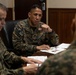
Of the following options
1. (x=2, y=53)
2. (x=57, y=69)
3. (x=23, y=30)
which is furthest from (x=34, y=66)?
(x=23, y=30)

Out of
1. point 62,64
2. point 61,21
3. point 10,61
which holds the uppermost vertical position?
point 62,64

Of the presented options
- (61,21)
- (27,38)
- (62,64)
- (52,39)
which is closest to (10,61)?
(27,38)

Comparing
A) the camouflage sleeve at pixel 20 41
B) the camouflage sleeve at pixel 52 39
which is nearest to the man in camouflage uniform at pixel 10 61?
the camouflage sleeve at pixel 20 41

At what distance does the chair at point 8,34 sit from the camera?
288 cm

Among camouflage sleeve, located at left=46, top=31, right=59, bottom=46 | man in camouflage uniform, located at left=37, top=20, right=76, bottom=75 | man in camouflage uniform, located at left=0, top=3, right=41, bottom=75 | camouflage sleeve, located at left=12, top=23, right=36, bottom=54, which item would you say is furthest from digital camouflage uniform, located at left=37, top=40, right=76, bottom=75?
camouflage sleeve, located at left=46, top=31, right=59, bottom=46

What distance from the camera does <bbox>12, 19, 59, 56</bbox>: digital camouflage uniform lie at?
2823 mm

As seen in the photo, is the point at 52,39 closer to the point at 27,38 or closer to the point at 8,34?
the point at 27,38

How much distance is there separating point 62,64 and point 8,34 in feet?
7.37

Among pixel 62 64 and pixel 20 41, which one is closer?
pixel 62 64

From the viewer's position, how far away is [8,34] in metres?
2.96

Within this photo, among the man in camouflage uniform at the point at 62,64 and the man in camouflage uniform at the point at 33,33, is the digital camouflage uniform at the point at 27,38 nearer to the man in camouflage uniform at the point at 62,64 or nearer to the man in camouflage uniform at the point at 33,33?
the man in camouflage uniform at the point at 33,33

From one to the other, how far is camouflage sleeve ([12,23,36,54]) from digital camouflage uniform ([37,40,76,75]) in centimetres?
192

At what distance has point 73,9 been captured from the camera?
5781mm

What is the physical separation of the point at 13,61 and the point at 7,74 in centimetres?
47
